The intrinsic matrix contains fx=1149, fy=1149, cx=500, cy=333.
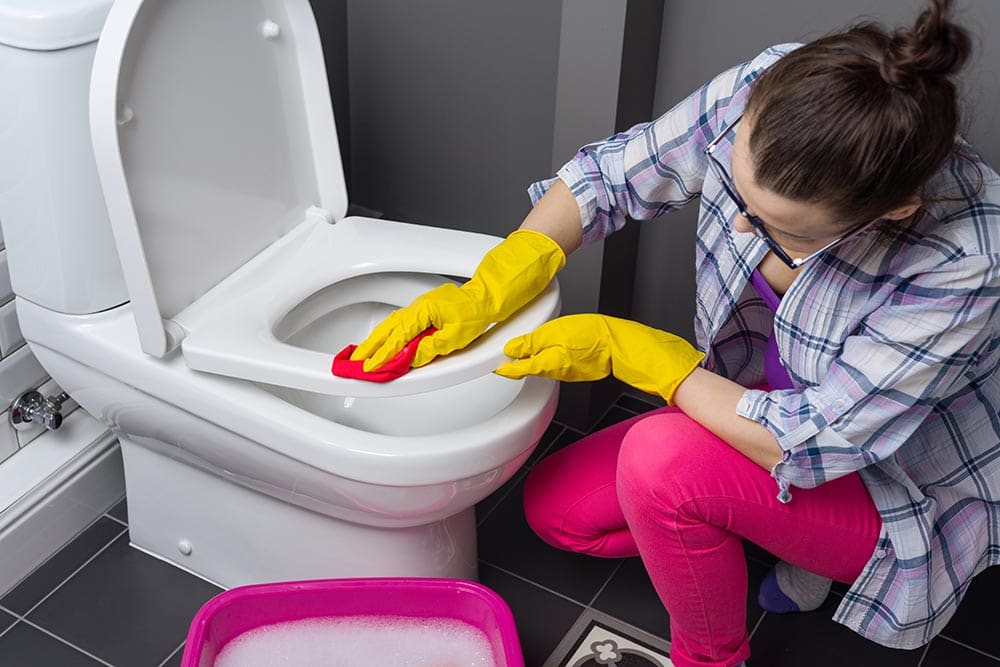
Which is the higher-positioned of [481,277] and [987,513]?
[481,277]

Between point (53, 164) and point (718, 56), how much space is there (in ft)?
2.82

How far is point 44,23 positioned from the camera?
1.12 m

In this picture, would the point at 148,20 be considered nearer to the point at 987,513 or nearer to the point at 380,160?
the point at 380,160

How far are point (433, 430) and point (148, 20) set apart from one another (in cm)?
56

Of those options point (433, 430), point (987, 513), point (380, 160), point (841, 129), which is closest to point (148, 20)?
point (433, 430)

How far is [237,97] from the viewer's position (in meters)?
1.30

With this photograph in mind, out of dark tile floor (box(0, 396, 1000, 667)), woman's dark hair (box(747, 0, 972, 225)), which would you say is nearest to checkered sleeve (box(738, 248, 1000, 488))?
woman's dark hair (box(747, 0, 972, 225))

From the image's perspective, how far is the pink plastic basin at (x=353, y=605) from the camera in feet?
4.09

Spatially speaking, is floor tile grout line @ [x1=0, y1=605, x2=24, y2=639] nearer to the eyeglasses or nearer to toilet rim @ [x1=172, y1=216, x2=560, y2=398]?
toilet rim @ [x1=172, y1=216, x2=560, y2=398]

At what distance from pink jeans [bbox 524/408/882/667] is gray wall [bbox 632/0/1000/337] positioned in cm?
52

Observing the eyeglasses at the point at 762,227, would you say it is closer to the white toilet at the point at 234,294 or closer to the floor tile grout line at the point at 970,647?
the white toilet at the point at 234,294

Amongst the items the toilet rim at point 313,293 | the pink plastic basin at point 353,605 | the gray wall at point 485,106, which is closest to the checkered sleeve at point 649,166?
the toilet rim at point 313,293

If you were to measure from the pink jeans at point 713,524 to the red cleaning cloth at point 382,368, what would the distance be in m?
0.25

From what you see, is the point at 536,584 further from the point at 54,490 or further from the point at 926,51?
the point at 926,51
